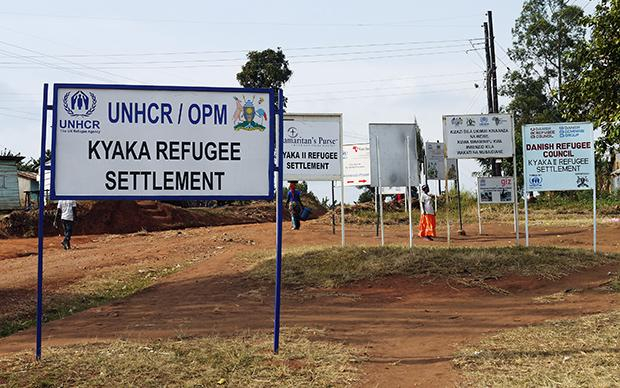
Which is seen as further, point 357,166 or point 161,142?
point 357,166

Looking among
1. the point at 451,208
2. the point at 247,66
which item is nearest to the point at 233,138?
the point at 451,208

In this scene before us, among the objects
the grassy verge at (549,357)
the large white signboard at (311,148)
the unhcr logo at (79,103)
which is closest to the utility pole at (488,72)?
the large white signboard at (311,148)

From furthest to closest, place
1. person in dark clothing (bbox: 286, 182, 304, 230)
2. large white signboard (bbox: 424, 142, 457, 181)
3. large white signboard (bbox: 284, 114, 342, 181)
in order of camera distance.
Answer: person in dark clothing (bbox: 286, 182, 304, 230)
large white signboard (bbox: 424, 142, 457, 181)
large white signboard (bbox: 284, 114, 342, 181)

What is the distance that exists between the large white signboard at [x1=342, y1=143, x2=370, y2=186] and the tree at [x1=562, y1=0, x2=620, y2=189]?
12.8m

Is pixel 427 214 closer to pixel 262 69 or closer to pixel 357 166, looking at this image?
pixel 357 166

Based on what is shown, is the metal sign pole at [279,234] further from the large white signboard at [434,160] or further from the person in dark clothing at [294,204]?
the person in dark clothing at [294,204]

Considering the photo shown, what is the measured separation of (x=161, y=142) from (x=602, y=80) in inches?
550

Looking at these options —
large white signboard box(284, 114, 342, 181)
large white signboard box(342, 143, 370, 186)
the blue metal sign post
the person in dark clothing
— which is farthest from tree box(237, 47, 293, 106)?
the blue metal sign post

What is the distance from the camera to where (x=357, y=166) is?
3020cm

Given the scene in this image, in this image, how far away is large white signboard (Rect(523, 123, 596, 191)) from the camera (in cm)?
1287

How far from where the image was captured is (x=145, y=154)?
613 cm

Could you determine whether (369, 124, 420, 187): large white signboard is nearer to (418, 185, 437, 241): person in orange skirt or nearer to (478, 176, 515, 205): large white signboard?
(478, 176, 515, 205): large white signboard

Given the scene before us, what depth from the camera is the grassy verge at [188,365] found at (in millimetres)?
5168

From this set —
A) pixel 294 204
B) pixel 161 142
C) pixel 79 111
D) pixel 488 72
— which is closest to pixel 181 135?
pixel 161 142
